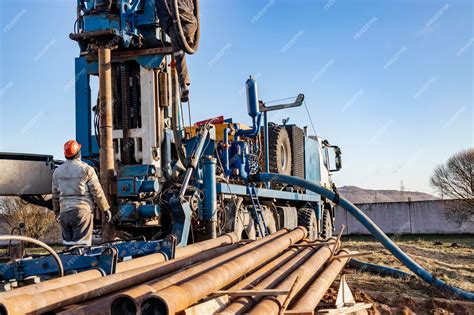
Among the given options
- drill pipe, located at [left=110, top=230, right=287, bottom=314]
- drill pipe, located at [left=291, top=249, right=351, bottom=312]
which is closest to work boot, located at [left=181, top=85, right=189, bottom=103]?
drill pipe, located at [left=291, top=249, right=351, bottom=312]

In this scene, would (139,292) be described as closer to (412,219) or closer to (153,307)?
(153,307)

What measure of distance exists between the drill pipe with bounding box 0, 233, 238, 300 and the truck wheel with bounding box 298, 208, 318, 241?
640cm

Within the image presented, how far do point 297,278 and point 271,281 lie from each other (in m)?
0.54

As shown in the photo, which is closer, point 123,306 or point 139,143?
point 123,306

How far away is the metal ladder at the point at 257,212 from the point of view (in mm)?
10584

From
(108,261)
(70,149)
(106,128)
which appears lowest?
(108,261)

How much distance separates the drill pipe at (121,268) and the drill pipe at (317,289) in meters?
1.40

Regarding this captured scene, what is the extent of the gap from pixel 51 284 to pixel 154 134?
14.9 ft

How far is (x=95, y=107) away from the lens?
9.00 m

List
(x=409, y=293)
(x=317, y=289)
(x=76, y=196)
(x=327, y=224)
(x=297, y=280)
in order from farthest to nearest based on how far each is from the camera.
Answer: (x=327, y=224)
(x=409, y=293)
(x=76, y=196)
(x=317, y=289)
(x=297, y=280)

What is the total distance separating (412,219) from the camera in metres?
33.3

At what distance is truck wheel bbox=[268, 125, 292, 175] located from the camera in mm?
12422

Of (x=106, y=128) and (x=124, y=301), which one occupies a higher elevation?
(x=106, y=128)

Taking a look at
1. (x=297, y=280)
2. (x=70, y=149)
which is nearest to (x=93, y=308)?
(x=297, y=280)
